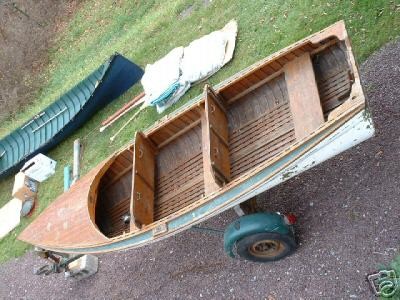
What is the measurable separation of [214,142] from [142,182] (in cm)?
170

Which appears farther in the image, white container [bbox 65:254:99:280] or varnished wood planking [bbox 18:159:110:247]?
white container [bbox 65:254:99:280]

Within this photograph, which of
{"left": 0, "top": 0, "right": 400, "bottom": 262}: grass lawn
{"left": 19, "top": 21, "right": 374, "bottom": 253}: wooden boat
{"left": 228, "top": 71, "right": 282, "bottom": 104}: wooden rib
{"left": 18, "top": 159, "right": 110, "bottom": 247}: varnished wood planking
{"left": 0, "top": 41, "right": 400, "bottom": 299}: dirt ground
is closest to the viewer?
{"left": 19, "top": 21, "right": 374, "bottom": 253}: wooden boat

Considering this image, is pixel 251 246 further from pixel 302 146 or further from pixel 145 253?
pixel 145 253

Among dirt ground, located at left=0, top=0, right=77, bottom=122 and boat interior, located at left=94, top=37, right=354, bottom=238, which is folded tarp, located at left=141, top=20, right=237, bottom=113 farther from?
dirt ground, located at left=0, top=0, right=77, bottom=122

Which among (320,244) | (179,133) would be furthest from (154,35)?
(320,244)

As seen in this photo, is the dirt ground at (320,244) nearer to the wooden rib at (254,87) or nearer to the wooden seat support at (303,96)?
the wooden seat support at (303,96)

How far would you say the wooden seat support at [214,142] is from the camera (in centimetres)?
762

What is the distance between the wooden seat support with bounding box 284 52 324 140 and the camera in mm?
7459

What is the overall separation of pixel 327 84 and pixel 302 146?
2.06 m

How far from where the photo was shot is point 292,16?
11.6 metres

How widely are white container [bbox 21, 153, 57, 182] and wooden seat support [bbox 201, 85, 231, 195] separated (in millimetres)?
7118

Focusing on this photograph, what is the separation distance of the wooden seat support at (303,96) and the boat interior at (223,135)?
0.7 inches

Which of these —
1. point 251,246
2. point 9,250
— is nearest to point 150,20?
point 9,250

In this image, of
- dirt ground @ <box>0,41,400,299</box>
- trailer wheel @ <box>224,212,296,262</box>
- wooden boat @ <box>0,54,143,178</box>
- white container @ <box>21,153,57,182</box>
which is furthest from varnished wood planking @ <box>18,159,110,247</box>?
wooden boat @ <box>0,54,143,178</box>
